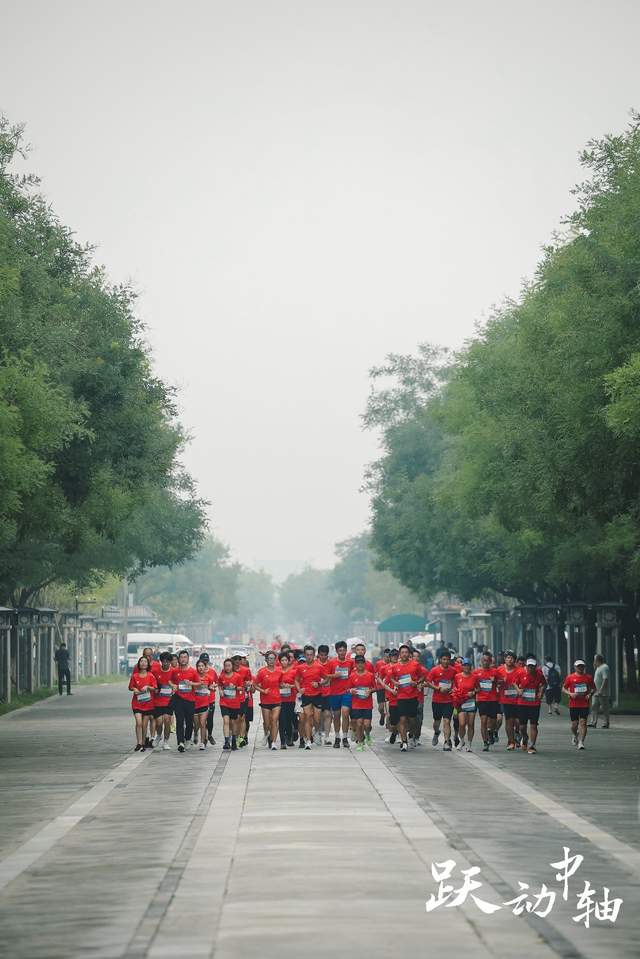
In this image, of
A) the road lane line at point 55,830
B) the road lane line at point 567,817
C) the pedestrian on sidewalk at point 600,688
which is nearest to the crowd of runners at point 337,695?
the road lane line at point 567,817

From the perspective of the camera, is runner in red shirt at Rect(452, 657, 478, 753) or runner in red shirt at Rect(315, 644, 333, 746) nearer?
runner in red shirt at Rect(452, 657, 478, 753)

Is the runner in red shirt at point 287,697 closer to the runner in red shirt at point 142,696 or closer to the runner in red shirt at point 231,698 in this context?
the runner in red shirt at point 231,698

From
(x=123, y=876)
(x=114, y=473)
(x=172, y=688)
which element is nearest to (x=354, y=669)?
(x=172, y=688)

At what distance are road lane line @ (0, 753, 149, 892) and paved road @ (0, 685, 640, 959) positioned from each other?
35mm

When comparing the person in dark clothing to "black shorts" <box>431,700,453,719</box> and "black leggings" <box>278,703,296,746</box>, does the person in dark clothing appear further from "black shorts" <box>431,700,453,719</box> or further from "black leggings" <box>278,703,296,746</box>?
"black leggings" <box>278,703,296,746</box>

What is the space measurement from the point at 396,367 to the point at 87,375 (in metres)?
54.1

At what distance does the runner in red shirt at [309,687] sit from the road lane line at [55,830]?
5.57m

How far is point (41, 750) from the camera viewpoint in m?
33.9

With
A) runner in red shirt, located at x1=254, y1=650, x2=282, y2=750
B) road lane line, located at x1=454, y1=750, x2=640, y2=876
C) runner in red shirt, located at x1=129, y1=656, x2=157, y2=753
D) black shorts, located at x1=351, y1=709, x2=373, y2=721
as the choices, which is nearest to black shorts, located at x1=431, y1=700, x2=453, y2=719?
black shorts, located at x1=351, y1=709, x2=373, y2=721

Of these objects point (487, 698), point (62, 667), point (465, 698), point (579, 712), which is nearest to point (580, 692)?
point (579, 712)

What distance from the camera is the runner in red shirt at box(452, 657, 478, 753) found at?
3297 cm

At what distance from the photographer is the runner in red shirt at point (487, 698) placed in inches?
1314

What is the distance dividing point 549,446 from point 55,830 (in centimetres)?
1859

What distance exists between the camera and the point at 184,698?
33.1m
